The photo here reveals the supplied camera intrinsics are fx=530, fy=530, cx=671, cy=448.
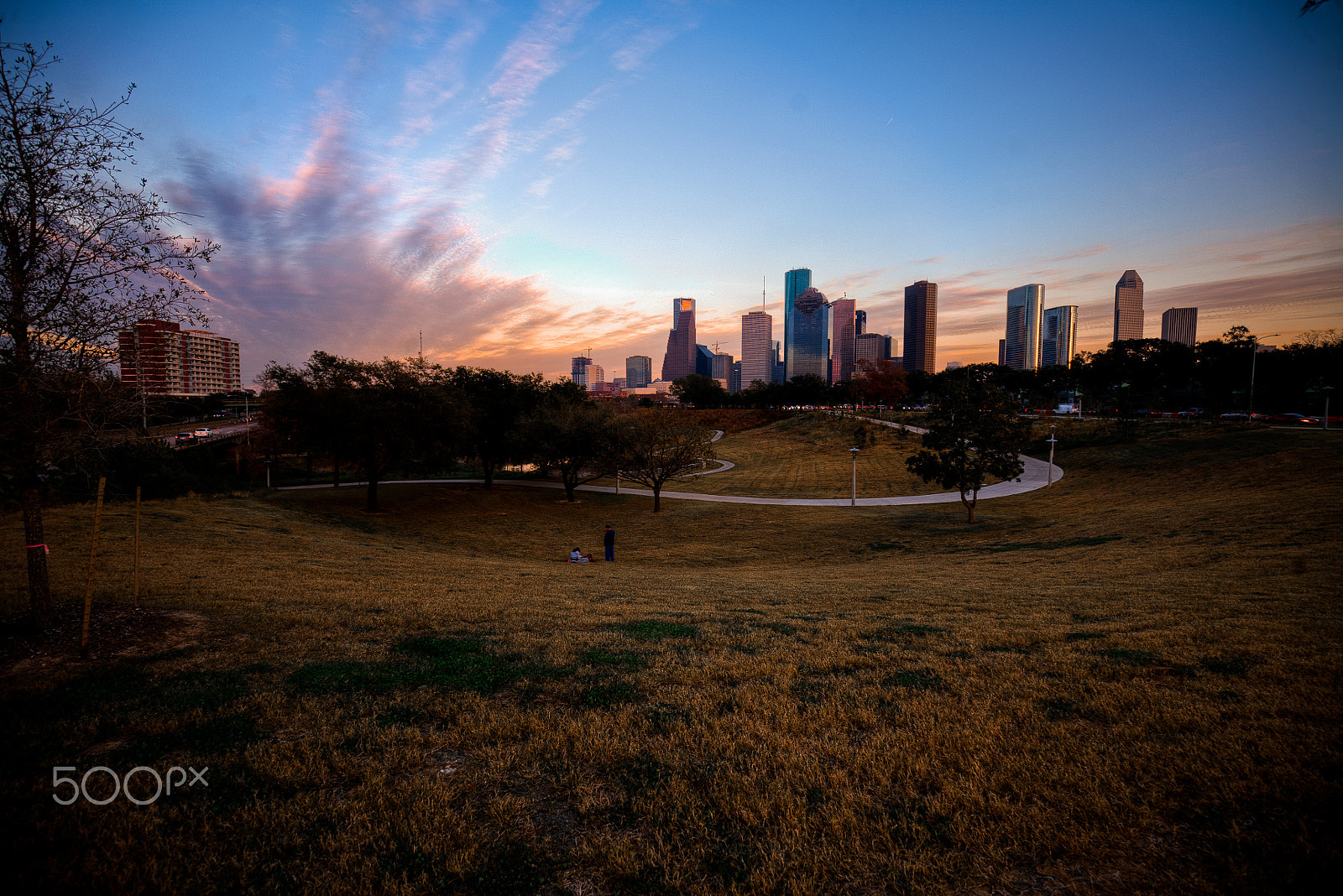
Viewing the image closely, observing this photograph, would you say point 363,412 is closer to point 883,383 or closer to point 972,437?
point 972,437

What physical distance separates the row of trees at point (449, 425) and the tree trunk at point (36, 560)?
24.1 m

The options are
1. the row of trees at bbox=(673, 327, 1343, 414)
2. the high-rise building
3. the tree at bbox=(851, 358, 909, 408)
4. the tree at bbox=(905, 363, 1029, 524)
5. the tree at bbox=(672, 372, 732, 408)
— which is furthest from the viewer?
the tree at bbox=(672, 372, 732, 408)

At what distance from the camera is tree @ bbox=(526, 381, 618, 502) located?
3847cm

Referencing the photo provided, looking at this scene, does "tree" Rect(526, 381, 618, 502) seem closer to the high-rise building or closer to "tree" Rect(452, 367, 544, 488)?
"tree" Rect(452, 367, 544, 488)

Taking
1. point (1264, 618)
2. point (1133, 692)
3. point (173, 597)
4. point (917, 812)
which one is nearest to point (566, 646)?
point (917, 812)

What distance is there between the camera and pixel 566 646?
8.09m

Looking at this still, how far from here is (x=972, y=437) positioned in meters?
29.7

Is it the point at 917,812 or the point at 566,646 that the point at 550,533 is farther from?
the point at 917,812

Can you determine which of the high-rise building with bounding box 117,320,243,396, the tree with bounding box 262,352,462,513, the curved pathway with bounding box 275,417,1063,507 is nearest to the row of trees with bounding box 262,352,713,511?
the tree with bounding box 262,352,462,513

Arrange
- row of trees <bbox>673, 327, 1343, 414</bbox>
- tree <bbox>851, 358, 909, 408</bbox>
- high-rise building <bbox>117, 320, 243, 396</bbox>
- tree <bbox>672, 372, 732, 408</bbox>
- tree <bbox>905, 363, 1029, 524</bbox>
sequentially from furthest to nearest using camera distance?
tree <bbox>672, 372, 732, 408</bbox> → tree <bbox>851, 358, 909, 408</bbox> → row of trees <bbox>673, 327, 1343, 414</bbox> → tree <bbox>905, 363, 1029, 524</bbox> → high-rise building <bbox>117, 320, 243, 396</bbox>

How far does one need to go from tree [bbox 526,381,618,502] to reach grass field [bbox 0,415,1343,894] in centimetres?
2550

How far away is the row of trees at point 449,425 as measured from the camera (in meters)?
31.2

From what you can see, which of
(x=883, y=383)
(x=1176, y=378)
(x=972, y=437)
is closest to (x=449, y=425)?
(x=972, y=437)

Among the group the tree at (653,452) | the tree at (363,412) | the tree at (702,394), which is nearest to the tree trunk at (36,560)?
the tree at (363,412)
